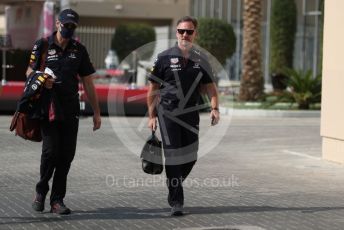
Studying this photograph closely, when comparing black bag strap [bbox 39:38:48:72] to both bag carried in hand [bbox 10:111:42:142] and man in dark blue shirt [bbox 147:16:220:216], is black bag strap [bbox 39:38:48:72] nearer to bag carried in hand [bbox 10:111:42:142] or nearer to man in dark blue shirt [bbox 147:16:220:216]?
bag carried in hand [bbox 10:111:42:142]

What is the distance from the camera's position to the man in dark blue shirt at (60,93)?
24.7 feet

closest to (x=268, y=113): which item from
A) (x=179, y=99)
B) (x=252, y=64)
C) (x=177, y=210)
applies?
(x=252, y=64)

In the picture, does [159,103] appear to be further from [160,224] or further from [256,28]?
[256,28]

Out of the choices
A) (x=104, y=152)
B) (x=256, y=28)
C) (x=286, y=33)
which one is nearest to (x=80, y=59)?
(x=104, y=152)

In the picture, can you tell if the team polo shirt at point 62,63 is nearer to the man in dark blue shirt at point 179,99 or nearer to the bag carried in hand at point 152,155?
the man in dark blue shirt at point 179,99

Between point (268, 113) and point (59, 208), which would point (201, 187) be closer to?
point (59, 208)

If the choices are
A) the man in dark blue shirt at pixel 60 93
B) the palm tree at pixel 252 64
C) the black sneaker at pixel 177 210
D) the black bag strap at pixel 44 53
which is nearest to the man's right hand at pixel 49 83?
the man in dark blue shirt at pixel 60 93

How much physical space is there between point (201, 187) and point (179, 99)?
205cm

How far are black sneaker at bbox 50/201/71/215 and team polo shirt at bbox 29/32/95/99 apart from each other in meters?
0.98

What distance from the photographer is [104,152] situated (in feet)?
42.3

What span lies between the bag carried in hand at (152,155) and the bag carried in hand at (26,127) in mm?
1061

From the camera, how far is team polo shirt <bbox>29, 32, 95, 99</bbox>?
7.56 m

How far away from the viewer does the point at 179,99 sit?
785 cm

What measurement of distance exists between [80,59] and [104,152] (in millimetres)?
5335
